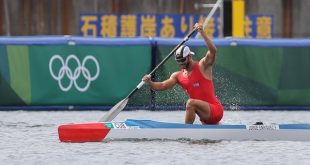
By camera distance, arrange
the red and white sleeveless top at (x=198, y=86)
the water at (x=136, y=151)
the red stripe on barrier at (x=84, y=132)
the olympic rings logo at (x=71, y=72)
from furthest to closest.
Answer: the olympic rings logo at (x=71, y=72) < the red and white sleeveless top at (x=198, y=86) < the red stripe on barrier at (x=84, y=132) < the water at (x=136, y=151)

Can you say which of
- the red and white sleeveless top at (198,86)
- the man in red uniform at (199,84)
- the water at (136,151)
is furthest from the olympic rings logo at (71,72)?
the red and white sleeveless top at (198,86)

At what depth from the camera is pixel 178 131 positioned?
46.1 ft

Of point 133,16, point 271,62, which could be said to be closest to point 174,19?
point 133,16

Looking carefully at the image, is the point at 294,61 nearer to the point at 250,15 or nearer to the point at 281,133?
the point at 281,133

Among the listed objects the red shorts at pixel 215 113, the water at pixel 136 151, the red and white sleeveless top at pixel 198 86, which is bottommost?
the water at pixel 136 151

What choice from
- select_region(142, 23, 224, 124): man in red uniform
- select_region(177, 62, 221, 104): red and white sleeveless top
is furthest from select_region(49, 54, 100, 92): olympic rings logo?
select_region(177, 62, 221, 104): red and white sleeveless top

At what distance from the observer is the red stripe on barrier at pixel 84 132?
13992 mm

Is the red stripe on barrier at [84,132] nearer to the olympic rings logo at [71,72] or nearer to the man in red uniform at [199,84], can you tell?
the man in red uniform at [199,84]

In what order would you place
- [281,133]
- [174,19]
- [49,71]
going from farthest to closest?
1. [174,19]
2. [49,71]
3. [281,133]

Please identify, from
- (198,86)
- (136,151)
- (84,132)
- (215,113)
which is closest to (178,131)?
(215,113)

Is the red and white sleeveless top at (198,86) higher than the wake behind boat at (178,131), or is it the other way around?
the red and white sleeveless top at (198,86)

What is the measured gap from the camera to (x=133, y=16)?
32281mm

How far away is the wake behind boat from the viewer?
14008mm

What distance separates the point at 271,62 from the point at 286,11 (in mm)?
12083
